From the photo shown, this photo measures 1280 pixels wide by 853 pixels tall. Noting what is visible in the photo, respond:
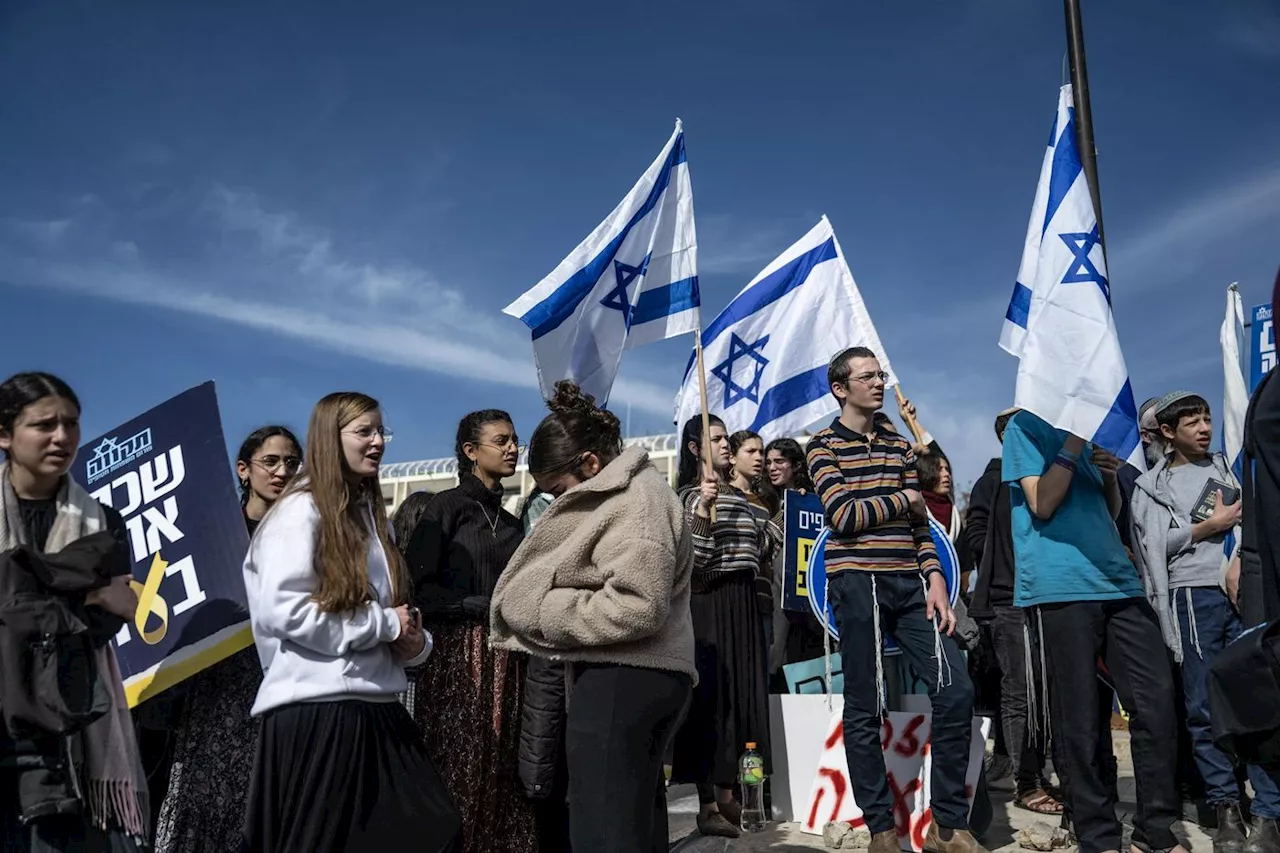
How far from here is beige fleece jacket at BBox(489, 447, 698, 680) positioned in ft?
12.5

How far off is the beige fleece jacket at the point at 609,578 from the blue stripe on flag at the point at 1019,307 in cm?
318

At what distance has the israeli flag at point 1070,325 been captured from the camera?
5023 millimetres

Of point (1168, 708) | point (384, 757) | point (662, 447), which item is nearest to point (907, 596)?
point (1168, 708)

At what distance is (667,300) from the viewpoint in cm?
743

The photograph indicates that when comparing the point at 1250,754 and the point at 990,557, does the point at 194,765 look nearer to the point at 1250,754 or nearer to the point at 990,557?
the point at 1250,754

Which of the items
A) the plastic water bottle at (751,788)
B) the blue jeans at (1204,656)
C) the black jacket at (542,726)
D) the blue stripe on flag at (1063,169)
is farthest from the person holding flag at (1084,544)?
the black jacket at (542,726)

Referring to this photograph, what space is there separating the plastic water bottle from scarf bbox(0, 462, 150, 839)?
3470 millimetres

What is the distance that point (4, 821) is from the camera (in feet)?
10.9

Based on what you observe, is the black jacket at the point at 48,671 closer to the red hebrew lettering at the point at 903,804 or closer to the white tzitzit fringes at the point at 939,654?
the white tzitzit fringes at the point at 939,654

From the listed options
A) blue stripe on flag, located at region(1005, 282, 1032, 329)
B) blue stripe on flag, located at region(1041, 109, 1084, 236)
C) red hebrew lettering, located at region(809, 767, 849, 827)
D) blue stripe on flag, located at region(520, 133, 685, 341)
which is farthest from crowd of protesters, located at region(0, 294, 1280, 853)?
blue stripe on flag, located at region(1041, 109, 1084, 236)

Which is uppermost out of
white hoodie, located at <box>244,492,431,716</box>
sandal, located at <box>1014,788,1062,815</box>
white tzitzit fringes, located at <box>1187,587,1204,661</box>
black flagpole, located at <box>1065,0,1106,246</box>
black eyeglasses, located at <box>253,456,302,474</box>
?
black flagpole, located at <box>1065,0,1106,246</box>

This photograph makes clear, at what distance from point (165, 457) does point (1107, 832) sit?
4.19 m

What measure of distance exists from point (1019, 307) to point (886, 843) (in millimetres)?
3053

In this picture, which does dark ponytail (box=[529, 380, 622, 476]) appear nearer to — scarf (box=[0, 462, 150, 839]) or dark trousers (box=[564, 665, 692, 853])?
dark trousers (box=[564, 665, 692, 853])
